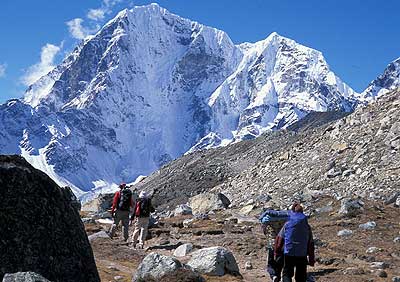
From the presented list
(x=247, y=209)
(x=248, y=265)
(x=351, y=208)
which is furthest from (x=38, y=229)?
(x=247, y=209)

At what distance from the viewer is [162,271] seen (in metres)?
13.5

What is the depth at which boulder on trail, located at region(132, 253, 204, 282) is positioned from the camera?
1303cm

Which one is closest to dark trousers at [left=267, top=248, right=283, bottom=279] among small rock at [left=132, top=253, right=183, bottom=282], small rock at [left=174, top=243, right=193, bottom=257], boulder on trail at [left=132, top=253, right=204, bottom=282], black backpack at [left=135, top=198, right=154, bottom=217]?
boulder on trail at [left=132, top=253, right=204, bottom=282]

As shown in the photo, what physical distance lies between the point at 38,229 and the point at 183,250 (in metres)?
11.1

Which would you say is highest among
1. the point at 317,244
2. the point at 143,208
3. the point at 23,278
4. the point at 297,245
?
the point at 143,208

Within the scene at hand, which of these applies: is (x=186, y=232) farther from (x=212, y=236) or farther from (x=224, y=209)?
(x=224, y=209)

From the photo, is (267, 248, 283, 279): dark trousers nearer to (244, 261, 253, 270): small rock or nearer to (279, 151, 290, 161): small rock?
(244, 261, 253, 270): small rock

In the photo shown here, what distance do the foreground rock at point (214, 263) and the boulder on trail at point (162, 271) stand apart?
101 inches

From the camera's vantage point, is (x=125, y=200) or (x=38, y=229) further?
(x=125, y=200)

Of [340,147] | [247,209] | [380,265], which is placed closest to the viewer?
[380,265]

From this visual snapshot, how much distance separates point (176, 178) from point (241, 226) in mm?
99655

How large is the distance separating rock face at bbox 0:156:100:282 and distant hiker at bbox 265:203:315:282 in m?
4.66

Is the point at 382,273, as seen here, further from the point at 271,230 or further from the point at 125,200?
the point at 125,200

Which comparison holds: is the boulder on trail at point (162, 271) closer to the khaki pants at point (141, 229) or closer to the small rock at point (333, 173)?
the khaki pants at point (141, 229)
